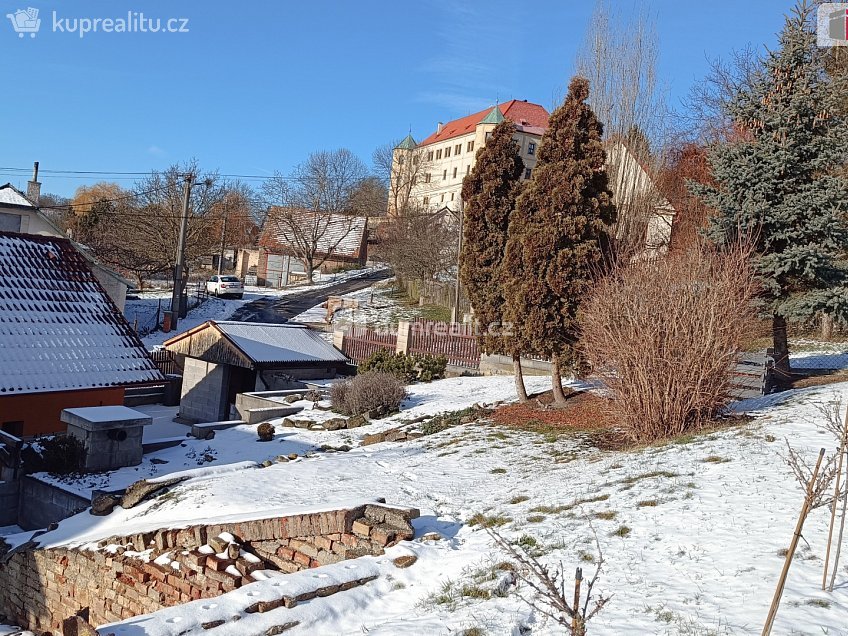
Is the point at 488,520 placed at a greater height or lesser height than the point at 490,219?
lesser

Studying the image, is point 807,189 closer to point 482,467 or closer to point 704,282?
point 704,282

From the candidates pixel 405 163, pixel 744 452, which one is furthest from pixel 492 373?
pixel 405 163

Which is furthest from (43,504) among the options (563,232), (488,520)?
(563,232)

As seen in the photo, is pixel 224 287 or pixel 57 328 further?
pixel 224 287

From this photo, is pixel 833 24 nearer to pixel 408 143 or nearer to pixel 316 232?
pixel 316 232

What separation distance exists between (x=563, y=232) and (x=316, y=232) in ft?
127

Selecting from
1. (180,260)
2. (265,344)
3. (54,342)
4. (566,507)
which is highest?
(180,260)

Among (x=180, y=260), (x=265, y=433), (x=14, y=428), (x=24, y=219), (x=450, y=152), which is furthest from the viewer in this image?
(x=450, y=152)

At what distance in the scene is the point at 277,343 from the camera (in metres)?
21.5

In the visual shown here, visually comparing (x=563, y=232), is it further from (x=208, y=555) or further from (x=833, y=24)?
(x=833, y=24)

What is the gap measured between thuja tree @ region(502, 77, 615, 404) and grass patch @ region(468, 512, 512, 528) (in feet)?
23.3

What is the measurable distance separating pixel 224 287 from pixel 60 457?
30.9 metres

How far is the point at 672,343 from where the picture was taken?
34.5 ft

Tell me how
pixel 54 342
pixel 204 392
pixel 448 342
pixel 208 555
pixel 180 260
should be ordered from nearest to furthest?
pixel 208 555
pixel 54 342
pixel 204 392
pixel 448 342
pixel 180 260
